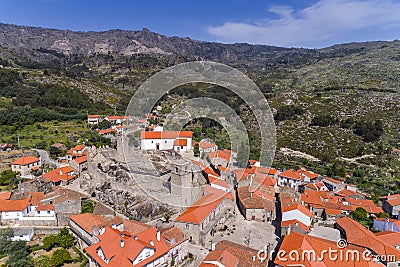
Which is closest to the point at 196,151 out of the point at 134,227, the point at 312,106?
the point at 134,227

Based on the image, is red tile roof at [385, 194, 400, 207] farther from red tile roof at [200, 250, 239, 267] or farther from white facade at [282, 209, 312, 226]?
red tile roof at [200, 250, 239, 267]

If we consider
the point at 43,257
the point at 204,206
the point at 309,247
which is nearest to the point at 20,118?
the point at 43,257

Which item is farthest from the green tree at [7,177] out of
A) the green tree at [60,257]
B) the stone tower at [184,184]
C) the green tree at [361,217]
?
the green tree at [361,217]

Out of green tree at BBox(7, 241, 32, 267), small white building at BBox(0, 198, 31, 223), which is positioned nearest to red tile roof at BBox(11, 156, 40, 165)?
small white building at BBox(0, 198, 31, 223)

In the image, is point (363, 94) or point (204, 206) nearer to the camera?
point (204, 206)

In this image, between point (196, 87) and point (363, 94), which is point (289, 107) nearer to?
point (363, 94)

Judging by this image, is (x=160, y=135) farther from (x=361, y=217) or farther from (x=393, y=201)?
(x=393, y=201)

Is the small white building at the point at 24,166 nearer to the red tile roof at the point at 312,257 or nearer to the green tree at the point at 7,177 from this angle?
the green tree at the point at 7,177

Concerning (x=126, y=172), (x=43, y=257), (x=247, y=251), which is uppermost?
(x=126, y=172)
